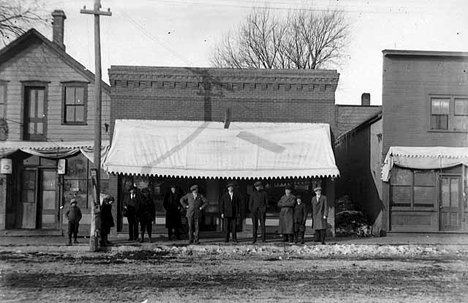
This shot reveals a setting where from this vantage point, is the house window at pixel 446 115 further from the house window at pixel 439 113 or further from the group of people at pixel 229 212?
the group of people at pixel 229 212

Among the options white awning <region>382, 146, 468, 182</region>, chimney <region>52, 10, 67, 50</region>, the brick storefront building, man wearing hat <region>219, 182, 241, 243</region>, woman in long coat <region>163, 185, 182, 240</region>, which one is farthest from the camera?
chimney <region>52, 10, 67, 50</region>

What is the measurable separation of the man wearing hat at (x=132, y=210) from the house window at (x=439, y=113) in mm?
10682

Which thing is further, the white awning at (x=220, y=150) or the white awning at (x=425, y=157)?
the white awning at (x=425, y=157)

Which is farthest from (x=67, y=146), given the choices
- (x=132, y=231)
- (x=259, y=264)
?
(x=259, y=264)

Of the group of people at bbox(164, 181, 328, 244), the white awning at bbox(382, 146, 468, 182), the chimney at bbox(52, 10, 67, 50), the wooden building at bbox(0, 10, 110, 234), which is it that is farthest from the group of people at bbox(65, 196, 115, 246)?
the white awning at bbox(382, 146, 468, 182)

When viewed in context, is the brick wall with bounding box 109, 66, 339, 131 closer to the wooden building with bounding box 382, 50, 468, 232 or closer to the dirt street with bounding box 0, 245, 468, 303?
the wooden building with bounding box 382, 50, 468, 232

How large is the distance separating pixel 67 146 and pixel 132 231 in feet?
13.9

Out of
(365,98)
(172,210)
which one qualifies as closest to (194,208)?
(172,210)

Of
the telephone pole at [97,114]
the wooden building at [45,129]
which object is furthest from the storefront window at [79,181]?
the telephone pole at [97,114]

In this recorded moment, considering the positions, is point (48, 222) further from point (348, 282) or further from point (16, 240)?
point (348, 282)

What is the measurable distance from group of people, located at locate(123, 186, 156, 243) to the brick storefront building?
5.21 feet

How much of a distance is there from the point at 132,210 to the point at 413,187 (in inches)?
389

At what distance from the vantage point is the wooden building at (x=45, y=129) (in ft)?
65.4

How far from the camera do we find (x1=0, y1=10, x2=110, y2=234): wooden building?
19.9m
